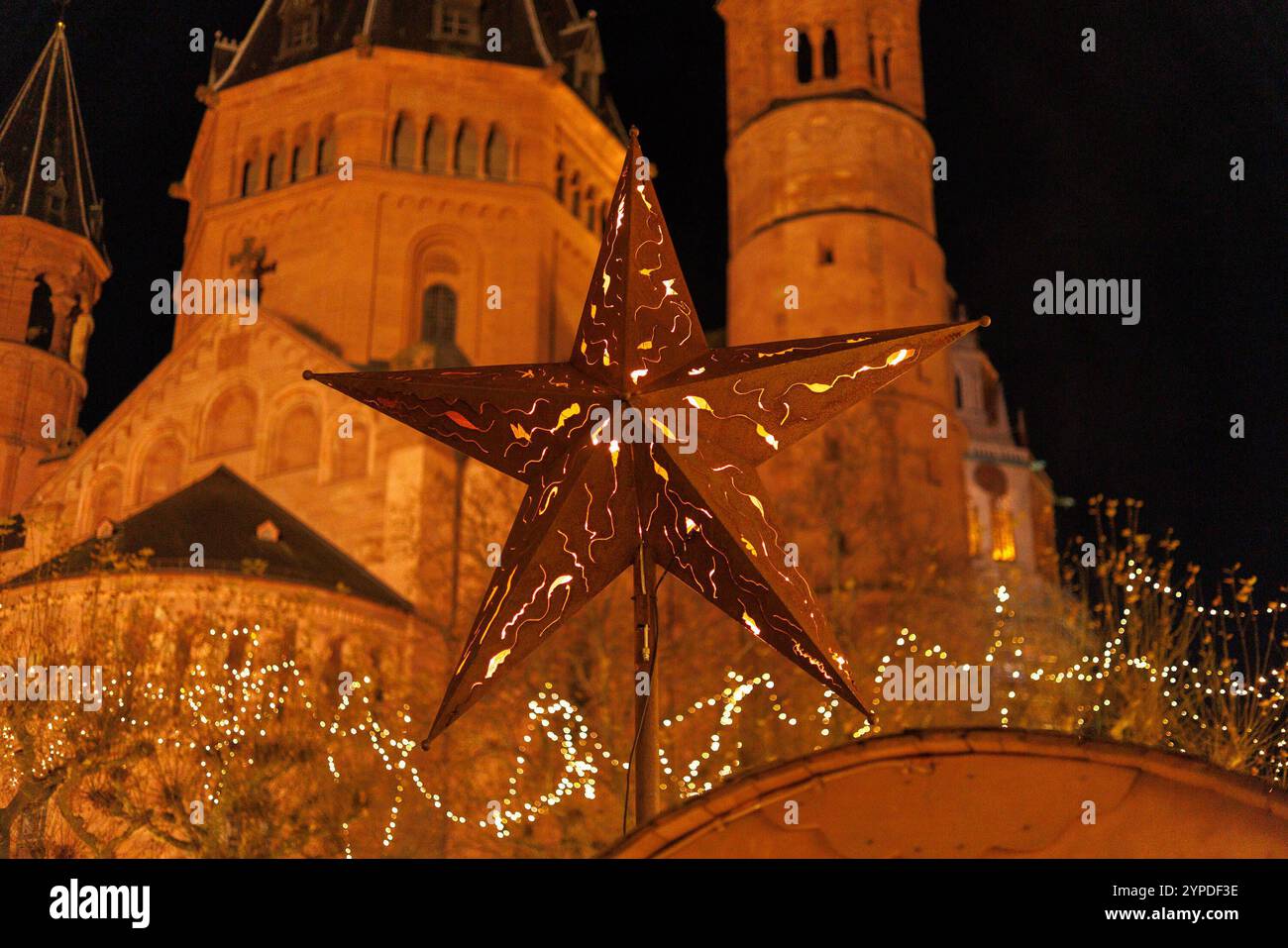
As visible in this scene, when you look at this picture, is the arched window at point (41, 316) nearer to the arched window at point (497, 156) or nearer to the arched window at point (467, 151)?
the arched window at point (467, 151)

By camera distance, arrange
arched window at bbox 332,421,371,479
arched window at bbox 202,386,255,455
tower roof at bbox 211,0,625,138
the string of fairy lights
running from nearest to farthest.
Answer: the string of fairy lights, arched window at bbox 332,421,371,479, arched window at bbox 202,386,255,455, tower roof at bbox 211,0,625,138

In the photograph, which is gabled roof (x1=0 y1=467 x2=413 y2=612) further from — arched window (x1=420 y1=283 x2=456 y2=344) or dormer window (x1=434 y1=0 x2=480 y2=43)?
dormer window (x1=434 y1=0 x2=480 y2=43)

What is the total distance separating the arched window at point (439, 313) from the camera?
140 ft

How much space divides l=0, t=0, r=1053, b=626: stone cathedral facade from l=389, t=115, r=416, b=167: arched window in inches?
4.0

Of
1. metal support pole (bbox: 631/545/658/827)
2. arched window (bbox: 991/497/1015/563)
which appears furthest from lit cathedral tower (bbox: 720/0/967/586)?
metal support pole (bbox: 631/545/658/827)

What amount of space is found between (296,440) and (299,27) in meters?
14.4

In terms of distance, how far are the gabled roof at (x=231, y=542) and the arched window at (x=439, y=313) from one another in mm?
7320

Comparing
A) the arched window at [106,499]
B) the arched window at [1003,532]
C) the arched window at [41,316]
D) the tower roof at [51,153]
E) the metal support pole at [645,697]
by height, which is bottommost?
the metal support pole at [645,697]

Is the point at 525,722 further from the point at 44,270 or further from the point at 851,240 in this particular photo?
the point at 44,270

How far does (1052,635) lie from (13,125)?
3511cm

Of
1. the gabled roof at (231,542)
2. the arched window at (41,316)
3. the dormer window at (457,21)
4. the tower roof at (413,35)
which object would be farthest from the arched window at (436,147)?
the arched window at (41,316)

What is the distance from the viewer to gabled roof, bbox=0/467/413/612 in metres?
32.6

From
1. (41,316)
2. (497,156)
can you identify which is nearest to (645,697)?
(497,156)
